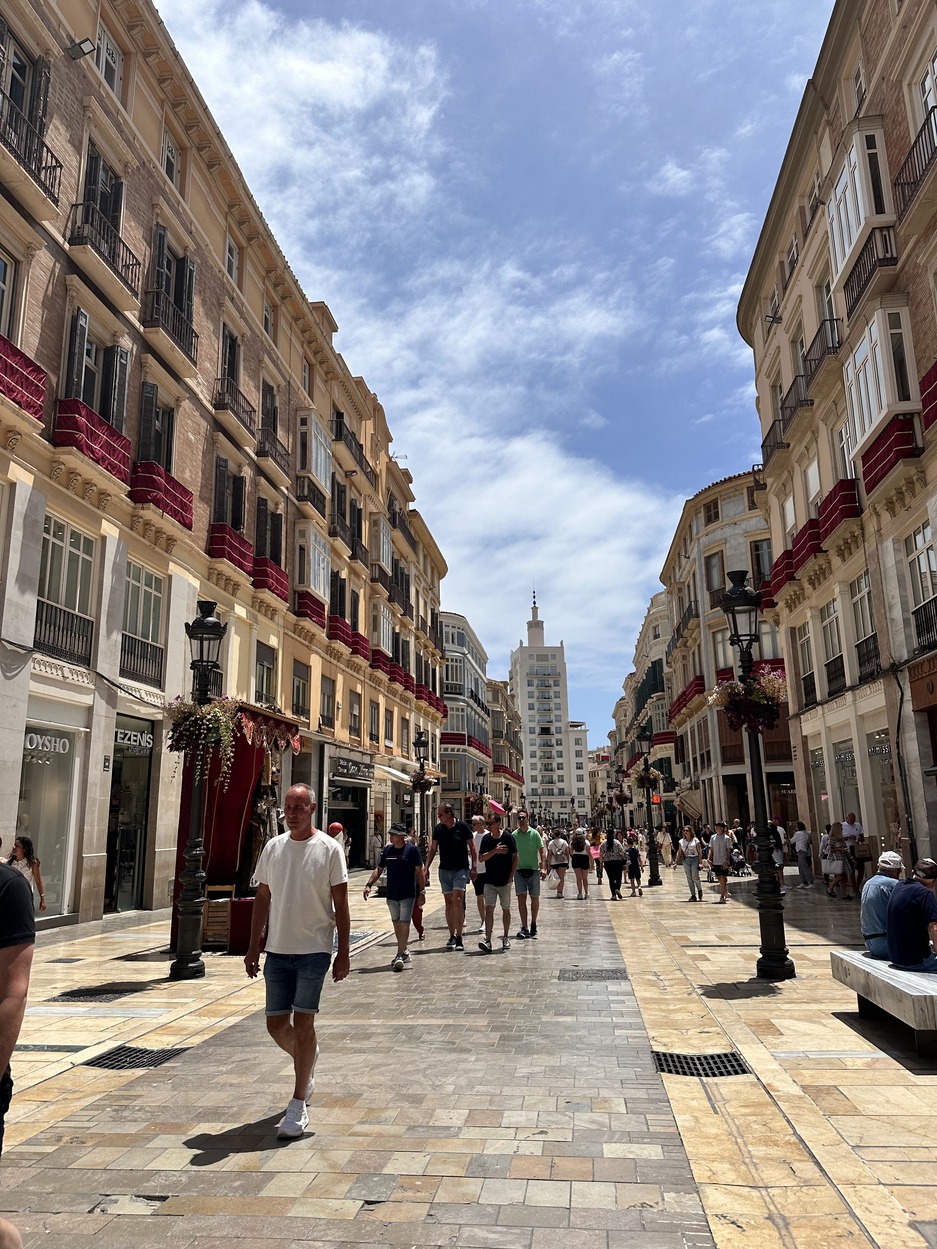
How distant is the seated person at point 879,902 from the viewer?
742cm

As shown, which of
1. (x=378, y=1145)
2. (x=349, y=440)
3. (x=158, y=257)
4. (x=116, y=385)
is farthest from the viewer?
(x=349, y=440)

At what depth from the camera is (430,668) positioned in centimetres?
4984

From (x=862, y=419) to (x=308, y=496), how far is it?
1601 centimetres

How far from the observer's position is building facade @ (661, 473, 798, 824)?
3878 centimetres

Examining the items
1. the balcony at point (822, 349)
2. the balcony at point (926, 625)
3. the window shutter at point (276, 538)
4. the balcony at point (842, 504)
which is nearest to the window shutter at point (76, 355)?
the window shutter at point (276, 538)

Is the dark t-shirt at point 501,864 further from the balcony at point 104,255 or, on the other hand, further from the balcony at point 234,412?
the balcony at point 234,412

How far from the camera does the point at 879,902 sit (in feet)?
24.6

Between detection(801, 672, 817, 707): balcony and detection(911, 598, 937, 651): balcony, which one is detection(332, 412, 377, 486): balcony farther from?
detection(911, 598, 937, 651): balcony

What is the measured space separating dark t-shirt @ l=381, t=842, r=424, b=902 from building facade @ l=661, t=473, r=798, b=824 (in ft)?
93.5

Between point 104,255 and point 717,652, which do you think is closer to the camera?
point 104,255

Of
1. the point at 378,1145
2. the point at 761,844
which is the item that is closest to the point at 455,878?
the point at 761,844

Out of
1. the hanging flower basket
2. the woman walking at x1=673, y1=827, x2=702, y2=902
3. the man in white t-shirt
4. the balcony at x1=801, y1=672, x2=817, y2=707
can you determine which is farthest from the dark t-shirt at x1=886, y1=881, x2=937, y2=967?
the balcony at x1=801, y1=672, x2=817, y2=707

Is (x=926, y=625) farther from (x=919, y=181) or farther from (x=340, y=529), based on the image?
(x=340, y=529)

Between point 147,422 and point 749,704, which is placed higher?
point 147,422
